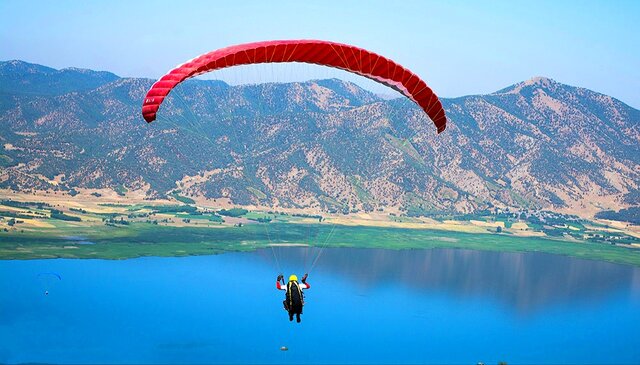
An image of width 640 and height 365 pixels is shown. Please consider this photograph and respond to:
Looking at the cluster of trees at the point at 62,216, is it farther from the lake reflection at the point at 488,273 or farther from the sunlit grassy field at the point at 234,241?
the lake reflection at the point at 488,273

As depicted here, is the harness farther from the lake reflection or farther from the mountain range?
the mountain range

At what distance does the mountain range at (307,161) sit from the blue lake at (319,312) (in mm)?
49168

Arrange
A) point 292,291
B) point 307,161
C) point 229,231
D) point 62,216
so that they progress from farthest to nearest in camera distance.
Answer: point 307,161 → point 229,231 → point 62,216 → point 292,291

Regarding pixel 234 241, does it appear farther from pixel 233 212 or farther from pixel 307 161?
pixel 307 161

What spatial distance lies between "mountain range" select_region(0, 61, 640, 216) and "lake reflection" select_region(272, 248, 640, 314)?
3637 cm

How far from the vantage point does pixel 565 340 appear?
2645 inches

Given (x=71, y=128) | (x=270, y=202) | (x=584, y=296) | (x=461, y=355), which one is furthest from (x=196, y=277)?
(x=71, y=128)

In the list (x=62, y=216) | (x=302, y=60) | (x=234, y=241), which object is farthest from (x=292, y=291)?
(x=62, y=216)

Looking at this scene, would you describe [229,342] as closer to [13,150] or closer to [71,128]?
[13,150]

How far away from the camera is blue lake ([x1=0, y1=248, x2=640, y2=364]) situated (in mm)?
57969

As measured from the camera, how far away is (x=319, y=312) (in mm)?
71188

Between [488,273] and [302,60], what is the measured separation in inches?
2777

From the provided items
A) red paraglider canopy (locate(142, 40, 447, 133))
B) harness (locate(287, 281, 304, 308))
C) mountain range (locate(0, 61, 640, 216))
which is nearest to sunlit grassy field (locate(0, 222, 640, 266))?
mountain range (locate(0, 61, 640, 216))

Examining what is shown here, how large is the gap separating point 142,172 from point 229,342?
9430 cm
